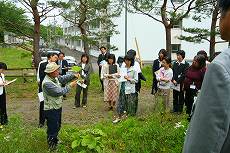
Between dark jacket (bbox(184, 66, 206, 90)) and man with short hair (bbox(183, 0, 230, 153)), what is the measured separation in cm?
656

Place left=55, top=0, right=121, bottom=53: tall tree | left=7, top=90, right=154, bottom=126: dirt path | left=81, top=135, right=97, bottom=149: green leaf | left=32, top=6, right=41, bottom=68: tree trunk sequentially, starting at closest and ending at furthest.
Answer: left=81, top=135, right=97, bottom=149: green leaf < left=7, top=90, right=154, bottom=126: dirt path < left=32, top=6, right=41, bottom=68: tree trunk < left=55, top=0, right=121, bottom=53: tall tree

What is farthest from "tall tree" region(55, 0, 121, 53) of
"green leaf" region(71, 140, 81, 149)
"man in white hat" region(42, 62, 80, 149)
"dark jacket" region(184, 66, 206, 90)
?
"green leaf" region(71, 140, 81, 149)

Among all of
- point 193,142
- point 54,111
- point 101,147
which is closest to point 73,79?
point 54,111

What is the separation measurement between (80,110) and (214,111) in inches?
356

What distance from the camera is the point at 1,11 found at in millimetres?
15047

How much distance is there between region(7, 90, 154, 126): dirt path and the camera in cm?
879

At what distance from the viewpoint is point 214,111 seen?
3.58 ft

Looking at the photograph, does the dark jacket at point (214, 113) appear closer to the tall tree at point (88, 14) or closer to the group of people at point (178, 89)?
the group of people at point (178, 89)

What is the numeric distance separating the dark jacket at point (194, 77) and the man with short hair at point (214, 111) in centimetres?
656

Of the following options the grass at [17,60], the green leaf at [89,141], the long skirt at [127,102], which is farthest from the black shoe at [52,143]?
the grass at [17,60]

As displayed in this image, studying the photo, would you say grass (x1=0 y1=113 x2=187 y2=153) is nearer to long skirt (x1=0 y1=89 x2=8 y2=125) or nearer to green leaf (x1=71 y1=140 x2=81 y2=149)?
green leaf (x1=71 y1=140 x2=81 y2=149)

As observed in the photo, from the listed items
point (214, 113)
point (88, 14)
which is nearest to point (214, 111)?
point (214, 113)

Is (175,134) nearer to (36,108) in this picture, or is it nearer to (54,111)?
(54,111)

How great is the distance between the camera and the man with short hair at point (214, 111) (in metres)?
1.08
